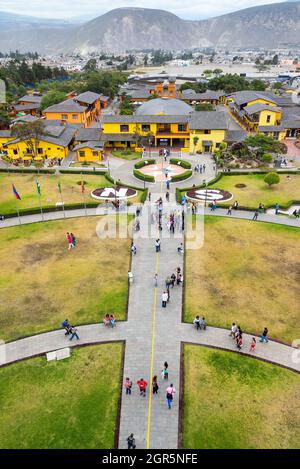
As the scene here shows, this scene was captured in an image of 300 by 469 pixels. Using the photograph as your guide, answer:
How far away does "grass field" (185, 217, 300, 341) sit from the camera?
26.3 m

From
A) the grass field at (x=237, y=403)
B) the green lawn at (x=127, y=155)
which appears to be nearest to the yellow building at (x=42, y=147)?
the green lawn at (x=127, y=155)

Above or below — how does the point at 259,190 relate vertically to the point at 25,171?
below

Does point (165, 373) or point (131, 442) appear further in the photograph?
point (165, 373)

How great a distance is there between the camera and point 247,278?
3067 cm

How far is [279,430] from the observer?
18.5 m

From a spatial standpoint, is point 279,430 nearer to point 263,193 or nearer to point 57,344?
point 57,344

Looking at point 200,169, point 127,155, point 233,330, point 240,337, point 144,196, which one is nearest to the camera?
point 240,337

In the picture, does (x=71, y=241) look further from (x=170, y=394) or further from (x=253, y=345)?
(x=253, y=345)

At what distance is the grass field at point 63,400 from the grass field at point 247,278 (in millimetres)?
8126

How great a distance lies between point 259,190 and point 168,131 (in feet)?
96.9

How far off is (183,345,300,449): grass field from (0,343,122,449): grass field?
479cm

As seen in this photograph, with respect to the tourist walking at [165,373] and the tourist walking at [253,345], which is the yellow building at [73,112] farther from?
the tourist walking at [165,373]

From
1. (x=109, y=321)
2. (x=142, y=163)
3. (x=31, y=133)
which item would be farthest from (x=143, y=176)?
(x=109, y=321)

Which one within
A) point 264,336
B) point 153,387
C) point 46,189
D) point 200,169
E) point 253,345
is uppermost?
point 200,169
